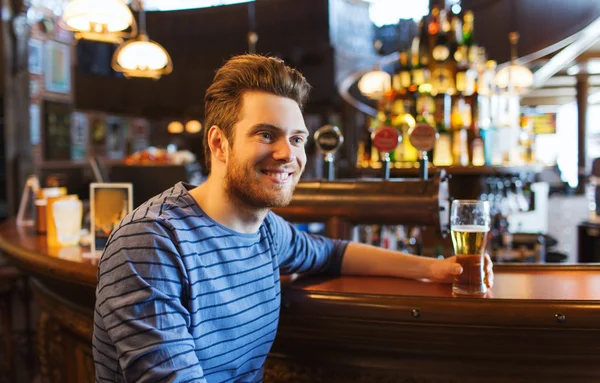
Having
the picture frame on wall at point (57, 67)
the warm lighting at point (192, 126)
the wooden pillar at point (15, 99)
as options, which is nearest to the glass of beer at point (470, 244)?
the wooden pillar at point (15, 99)

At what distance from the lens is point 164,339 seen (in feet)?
3.26

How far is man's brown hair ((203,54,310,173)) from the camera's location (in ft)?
3.98

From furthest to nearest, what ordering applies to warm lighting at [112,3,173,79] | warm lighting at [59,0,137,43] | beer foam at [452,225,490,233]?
warm lighting at [112,3,173,79]
warm lighting at [59,0,137,43]
beer foam at [452,225,490,233]

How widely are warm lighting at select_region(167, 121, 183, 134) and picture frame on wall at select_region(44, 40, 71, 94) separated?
310 cm

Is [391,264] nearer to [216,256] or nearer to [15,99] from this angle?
[216,256]

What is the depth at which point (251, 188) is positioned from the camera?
1.20m

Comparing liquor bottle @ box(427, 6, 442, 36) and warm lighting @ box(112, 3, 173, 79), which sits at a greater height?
liquor bottle @ box(427, 6, 442, 36)

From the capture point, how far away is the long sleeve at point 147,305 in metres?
0.98

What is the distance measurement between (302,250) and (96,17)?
7.76 feet

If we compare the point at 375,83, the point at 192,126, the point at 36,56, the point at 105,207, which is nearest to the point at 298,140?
the point at 105,207

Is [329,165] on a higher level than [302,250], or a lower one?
higher

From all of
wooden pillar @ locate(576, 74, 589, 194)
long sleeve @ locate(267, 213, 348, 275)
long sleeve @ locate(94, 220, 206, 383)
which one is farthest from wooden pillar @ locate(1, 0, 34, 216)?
wooden pillar @ locate(576, 74, 589, 194)

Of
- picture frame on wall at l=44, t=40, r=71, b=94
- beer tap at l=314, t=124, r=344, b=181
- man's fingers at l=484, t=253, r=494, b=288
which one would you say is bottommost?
man's fingers at l=484, t=253, r=494, b=288

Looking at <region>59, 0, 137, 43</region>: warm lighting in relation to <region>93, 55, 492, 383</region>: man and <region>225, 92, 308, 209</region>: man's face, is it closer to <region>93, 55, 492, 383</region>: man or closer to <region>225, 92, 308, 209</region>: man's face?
<region>93, 55, 492, 383</region>: man
